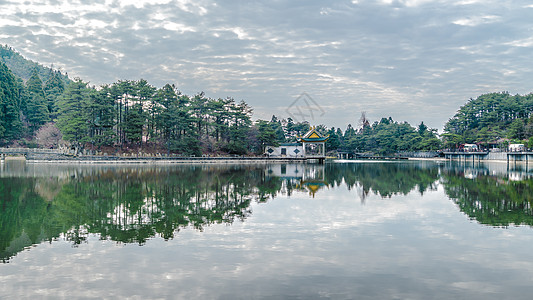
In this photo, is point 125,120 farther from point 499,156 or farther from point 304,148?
point 499,156

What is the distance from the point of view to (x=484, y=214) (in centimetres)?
1261

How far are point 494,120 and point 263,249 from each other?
82.2 m

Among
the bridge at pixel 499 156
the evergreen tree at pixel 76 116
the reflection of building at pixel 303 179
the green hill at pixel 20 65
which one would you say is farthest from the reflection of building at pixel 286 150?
the green hill at pixel 20 65

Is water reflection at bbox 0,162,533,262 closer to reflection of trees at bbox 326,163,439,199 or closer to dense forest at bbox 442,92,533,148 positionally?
reflection of trees at bbox 326,163,439,199

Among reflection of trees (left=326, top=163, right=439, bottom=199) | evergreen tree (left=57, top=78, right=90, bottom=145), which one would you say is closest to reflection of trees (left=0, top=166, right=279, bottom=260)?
reflection of trees (left=326, top=163, right=439, bottom=199)

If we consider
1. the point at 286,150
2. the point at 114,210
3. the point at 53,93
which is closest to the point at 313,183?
the point at 114,210

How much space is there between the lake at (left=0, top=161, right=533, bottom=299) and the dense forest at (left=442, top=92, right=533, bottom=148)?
57481 millimetres

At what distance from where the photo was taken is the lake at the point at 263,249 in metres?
5.89

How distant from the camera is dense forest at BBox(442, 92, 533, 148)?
210 ft

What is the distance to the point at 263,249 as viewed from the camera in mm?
8156

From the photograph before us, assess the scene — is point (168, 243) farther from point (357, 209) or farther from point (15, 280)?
point (357, 209)

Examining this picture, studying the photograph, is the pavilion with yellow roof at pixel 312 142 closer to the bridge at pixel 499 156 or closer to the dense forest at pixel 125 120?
the dense forest at pixel 125 120

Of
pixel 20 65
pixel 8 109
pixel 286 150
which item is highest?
pixel 20 65

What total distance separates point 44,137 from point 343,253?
61921 millimetres
